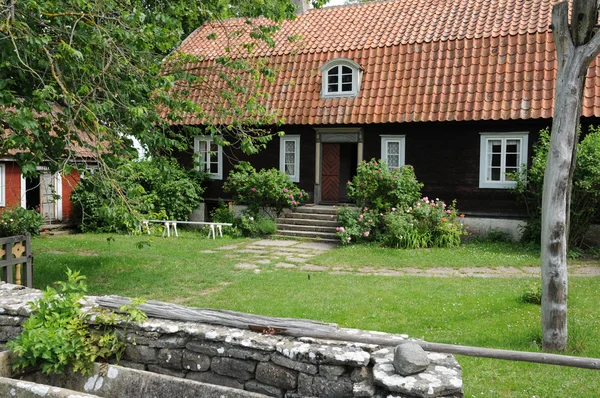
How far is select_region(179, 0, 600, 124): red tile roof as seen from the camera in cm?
1532

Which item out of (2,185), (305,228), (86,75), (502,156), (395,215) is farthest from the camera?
(2,185)

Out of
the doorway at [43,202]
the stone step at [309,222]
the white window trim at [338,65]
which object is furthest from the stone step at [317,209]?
the doorway at [43,202]

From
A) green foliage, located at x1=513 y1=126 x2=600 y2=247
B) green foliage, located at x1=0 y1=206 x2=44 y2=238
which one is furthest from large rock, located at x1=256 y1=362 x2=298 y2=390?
green foliage, located at x1=0 y1=206 x2=44 y2=238

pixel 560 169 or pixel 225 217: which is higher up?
pixel 560 169

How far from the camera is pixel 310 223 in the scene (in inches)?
685

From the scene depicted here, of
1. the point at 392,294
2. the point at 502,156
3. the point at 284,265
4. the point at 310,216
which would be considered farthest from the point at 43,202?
the point at 502,156

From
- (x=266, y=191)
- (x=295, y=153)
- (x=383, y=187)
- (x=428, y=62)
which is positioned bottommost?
(x=266, y=191)

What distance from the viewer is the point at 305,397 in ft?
14.0

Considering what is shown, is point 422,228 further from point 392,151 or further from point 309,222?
point 309,222

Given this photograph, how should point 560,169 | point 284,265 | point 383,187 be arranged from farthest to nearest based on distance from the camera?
point 383,187 → point 284,265 → point 560,169

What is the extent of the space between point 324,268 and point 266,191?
19.7 feet

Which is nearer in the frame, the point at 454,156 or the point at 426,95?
the point at 426,95

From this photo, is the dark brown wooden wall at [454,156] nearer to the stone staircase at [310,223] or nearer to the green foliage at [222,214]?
the stone staircase at [310,223]

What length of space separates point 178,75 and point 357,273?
527cm
